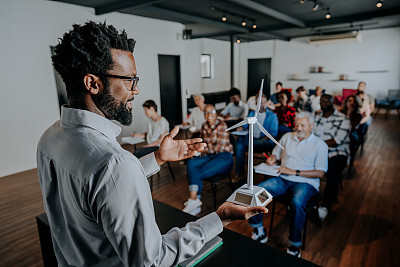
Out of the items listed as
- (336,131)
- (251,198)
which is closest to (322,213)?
(336,131)

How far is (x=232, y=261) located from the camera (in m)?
1.18

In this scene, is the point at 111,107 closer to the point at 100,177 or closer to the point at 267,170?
the point at 100,177

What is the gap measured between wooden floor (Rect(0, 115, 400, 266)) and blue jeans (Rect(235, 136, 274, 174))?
38 cm

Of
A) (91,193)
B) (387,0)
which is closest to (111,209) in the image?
(91,193)

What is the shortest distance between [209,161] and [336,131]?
182cm

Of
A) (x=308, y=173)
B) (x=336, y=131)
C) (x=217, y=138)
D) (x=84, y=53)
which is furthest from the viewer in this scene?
(x=336, y=131)

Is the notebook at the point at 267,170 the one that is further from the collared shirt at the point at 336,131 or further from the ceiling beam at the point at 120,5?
the ceiling beam at the point at 120,5

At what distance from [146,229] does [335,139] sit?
342 cm

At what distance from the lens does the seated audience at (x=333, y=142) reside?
3.20 m

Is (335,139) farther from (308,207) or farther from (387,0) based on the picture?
(387,0)

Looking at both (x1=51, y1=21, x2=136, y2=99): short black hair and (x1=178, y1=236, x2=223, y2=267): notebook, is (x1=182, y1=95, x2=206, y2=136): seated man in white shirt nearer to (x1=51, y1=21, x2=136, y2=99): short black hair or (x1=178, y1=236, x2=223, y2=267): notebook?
(x1=178, y1=236, x2=223, y2=267): notebook

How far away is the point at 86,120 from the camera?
2.77 ft

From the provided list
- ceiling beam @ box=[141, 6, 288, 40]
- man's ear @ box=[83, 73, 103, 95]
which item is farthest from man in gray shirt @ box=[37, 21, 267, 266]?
ceiling beam @ box=[141, 6, 288, 40]

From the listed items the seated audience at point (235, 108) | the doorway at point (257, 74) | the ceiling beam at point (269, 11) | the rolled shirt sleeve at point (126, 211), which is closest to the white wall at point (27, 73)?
the ceiling beam at point (269, 11)
